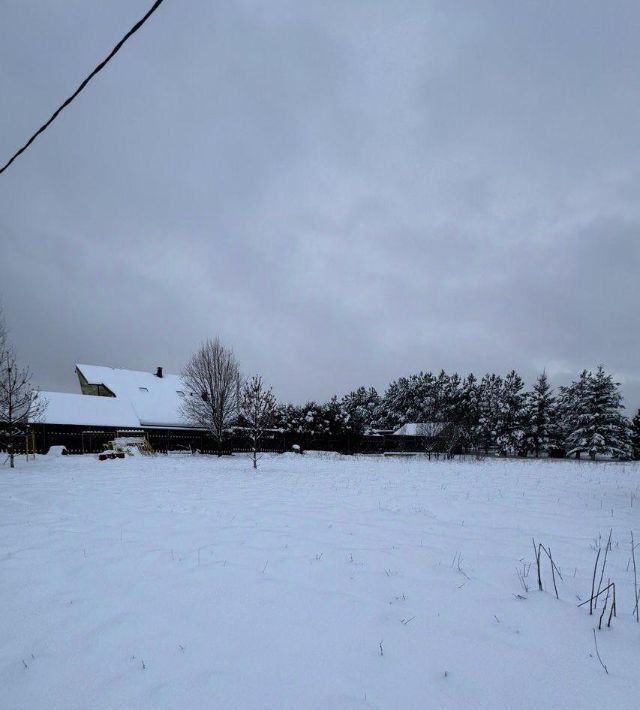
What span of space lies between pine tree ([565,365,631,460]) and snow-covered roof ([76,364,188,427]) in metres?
40.8

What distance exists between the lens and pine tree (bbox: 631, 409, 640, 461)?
129 feet

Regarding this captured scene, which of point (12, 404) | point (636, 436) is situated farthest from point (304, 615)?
point (636, 436)

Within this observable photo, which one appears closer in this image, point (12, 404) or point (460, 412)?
point (12, 404)

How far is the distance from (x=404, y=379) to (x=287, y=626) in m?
64.4

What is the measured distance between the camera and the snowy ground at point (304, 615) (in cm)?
223

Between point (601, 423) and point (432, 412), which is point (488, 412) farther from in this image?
point (432, 412)

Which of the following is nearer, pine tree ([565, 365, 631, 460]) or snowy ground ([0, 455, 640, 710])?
snowy ground ([0, 455, 640, 710])

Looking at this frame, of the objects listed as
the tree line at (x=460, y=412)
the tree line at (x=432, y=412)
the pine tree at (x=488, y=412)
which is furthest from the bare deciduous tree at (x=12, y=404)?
the pine tree at (x=488, y=412)

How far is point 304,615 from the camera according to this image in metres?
3.05

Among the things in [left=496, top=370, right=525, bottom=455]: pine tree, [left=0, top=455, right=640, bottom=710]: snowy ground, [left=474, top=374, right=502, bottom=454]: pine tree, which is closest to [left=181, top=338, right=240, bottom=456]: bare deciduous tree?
[left=0, top=455, right=640, bottom=710]: snowy ground

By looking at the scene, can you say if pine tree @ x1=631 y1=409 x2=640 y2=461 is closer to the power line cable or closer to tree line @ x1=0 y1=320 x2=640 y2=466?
tree line @ x1=0 y1=320 x2=640 y2=466

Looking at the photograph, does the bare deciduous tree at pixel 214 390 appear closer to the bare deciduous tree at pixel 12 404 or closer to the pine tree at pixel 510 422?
the bare deciduous tree at pixel 12 404

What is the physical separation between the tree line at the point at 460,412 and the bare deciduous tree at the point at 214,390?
7 centimetres

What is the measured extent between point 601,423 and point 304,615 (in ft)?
155
